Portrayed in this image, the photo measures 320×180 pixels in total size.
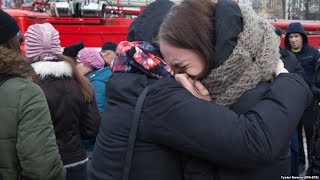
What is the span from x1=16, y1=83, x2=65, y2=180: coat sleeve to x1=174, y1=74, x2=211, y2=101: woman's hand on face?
0.95m

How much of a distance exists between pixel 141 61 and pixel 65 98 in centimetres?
171

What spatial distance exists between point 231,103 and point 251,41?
230 mm

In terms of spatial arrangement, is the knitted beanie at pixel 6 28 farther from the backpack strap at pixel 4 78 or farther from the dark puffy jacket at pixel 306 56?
the dark puffy jacket at pixel 306 56

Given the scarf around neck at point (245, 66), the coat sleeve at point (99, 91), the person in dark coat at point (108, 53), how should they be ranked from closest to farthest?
the scarf around neck at point (245, 66), the coat sleeve at point (99, 91), the person in dark coat at point (108, 53)

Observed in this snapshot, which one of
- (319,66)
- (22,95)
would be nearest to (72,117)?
(22,95)

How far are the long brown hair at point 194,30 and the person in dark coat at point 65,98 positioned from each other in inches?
Result: 69.5

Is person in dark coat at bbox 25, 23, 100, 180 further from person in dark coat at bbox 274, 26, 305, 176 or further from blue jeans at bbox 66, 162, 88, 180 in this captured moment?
person in dark coat at bbox 274, 26, 305, 176

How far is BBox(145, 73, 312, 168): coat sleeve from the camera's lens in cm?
132

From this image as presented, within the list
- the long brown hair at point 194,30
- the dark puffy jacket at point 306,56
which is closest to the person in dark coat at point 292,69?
the dark puffy jacket at point 306,56

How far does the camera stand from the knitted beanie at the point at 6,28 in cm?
217

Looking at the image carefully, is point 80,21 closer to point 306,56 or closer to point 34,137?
point 306,56

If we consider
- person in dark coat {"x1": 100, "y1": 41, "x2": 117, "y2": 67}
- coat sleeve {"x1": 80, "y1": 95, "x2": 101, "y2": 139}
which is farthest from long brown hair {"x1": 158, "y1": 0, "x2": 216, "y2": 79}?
person in dark coat {"x1": 100, "y1": 41, "x2": 117, "y2": 67}

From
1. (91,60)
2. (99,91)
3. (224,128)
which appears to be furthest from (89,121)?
(224,128)

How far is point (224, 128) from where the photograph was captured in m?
1.32
